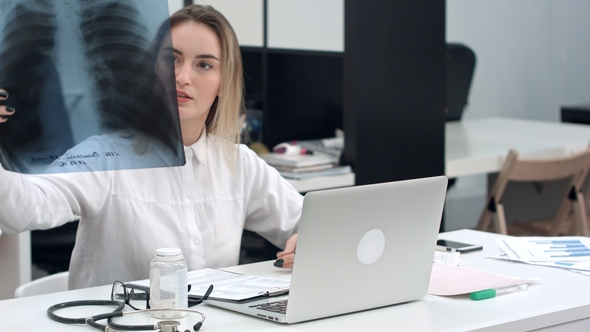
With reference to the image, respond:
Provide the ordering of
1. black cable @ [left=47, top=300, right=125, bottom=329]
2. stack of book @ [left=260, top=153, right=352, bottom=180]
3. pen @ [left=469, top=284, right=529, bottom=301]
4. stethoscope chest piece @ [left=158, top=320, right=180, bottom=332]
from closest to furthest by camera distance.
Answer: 1. stethoscope chest piece @ [left=158, top=320, right=180, bottom=332]
2. black cable @ [left=47, top=300, right=125, bottom=329]
3. pen @ [left=469, top=284, right=529, bottom=301]
4. stack of book @ [left=260, top=153, right=352, bottom=180]

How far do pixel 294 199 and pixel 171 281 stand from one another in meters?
0.65

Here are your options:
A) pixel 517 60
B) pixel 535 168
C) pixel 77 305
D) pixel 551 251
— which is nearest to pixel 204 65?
pixel 77 305

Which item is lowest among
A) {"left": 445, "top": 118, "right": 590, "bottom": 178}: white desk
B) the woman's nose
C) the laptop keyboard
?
the laptop keyboard

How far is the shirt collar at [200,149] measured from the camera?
1737mm

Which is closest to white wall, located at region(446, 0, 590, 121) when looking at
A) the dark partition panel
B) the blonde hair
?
the dark partition panel

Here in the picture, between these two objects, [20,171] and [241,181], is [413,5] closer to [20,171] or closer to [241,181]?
[241,181]

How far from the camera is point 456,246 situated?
1821 millimetres

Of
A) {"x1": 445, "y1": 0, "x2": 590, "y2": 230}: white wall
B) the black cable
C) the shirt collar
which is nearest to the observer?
the black cable

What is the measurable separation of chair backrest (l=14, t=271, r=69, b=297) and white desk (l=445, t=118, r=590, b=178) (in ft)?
6.24

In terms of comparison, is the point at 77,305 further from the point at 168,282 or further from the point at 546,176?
the point at 546,176

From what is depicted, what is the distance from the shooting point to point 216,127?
1.80 meters

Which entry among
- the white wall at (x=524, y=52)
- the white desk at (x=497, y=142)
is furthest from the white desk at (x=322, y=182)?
the white wall at (x=524, y=52)

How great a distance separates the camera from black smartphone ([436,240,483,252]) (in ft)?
5.90

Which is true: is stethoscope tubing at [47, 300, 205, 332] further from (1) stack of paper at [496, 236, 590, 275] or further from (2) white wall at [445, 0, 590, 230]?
(2) white wall at [445, 0, 590, 230]
